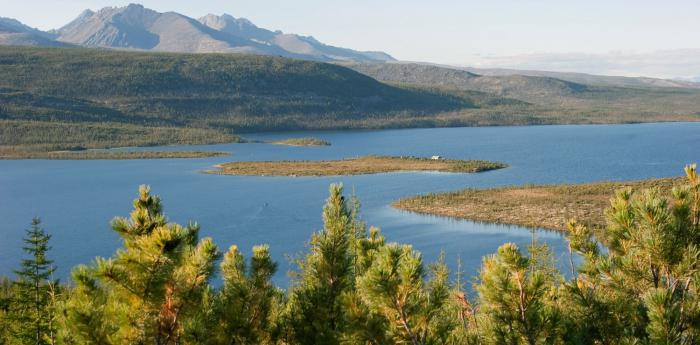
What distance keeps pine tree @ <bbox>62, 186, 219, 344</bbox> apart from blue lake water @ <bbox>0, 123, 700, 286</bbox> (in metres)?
32.5

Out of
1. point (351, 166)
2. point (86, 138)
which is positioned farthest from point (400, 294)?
point (86, 138)

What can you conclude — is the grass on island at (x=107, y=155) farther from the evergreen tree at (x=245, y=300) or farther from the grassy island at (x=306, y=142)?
the evergreen tree at (x=245, y=300)

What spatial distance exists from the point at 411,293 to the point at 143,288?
294cm

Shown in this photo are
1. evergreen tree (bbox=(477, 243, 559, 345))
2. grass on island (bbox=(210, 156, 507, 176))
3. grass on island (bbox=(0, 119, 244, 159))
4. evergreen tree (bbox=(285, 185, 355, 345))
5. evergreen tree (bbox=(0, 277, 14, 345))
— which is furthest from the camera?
grass on island (bbox=(0, 119, 244, 159))

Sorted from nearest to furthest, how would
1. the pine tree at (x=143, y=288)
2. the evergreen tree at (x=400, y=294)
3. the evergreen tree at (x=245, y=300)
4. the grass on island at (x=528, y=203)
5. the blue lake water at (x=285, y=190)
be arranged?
the pine tree at (x=143, y=288) → the evergreen tree at (x=400, y=294) → the evergreen tree at (x=245, y=300) → the blue lake water at (x=285, y=190) → the grass on island at (x=528, y=203)

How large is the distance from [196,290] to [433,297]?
9.54 feet

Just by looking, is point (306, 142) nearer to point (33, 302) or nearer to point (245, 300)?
point (33, 302)

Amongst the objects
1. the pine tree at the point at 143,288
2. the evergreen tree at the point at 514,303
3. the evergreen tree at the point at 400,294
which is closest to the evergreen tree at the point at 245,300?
the pine tree at the point at 143,288

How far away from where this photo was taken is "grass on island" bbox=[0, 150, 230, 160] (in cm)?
11925

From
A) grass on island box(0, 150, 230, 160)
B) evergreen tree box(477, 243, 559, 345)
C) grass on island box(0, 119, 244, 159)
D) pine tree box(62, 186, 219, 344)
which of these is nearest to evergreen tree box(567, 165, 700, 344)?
evergreen tree box(477, 243, 559, 345)

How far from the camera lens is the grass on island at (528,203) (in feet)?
190

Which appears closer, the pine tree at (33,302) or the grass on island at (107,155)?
the pine tree at (33,302)

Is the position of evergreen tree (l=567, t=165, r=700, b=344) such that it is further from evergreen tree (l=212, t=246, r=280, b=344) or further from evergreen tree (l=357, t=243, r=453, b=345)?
evergreen tree (l=212, t=246, r=280, b=344)

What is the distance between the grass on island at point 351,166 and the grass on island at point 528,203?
22.1 m
